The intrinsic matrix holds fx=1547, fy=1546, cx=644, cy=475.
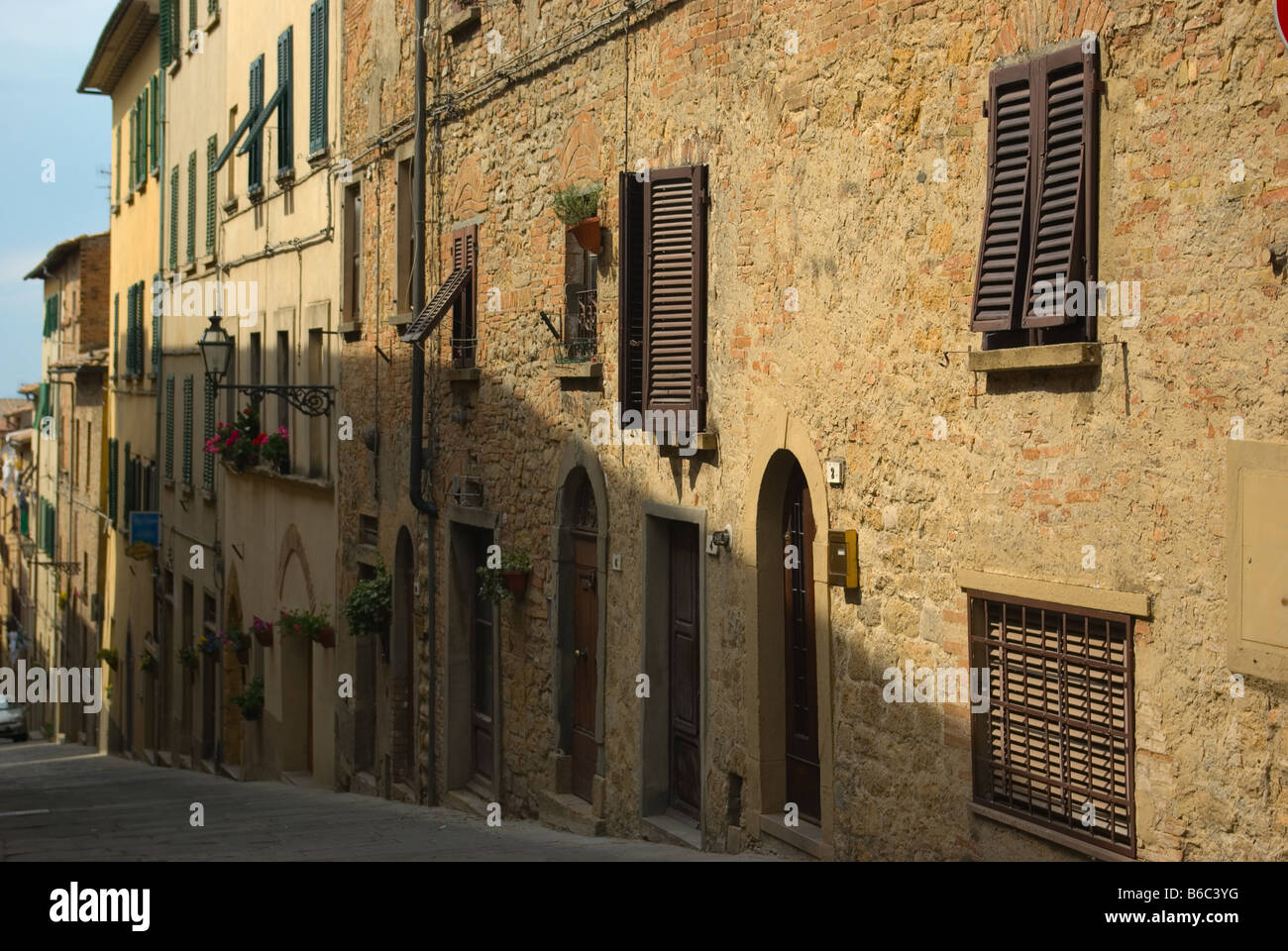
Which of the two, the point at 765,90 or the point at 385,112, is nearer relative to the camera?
the point at 765,90

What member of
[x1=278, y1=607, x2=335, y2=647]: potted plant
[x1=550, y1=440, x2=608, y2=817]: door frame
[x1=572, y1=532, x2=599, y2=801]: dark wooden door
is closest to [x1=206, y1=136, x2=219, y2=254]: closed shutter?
[x1=278, y1=607, x2=335, y2=647]: potted plant

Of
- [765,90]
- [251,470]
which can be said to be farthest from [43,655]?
[765,90]

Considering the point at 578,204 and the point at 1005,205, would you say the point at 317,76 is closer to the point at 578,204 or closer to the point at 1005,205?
the point at 578,204

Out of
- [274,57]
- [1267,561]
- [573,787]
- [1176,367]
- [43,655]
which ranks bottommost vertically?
[43,655]

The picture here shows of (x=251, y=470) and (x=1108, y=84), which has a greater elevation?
(x=1108, y=84)

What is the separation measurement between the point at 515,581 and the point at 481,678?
83.4 inches

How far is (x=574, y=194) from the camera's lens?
37.5 feet

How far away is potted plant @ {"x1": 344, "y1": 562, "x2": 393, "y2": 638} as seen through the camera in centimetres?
1605

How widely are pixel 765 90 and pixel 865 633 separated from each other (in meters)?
3.28

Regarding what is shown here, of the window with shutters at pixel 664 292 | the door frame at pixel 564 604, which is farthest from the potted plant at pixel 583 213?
the door frame at pixel 564 604

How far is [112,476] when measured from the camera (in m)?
34.1

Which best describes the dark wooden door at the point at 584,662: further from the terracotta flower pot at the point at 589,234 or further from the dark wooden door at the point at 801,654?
the dark wooden door at the point at 801,654

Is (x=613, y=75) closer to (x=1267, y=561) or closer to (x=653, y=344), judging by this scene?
(x=653, y=344)

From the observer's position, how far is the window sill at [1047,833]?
6.64 meters
